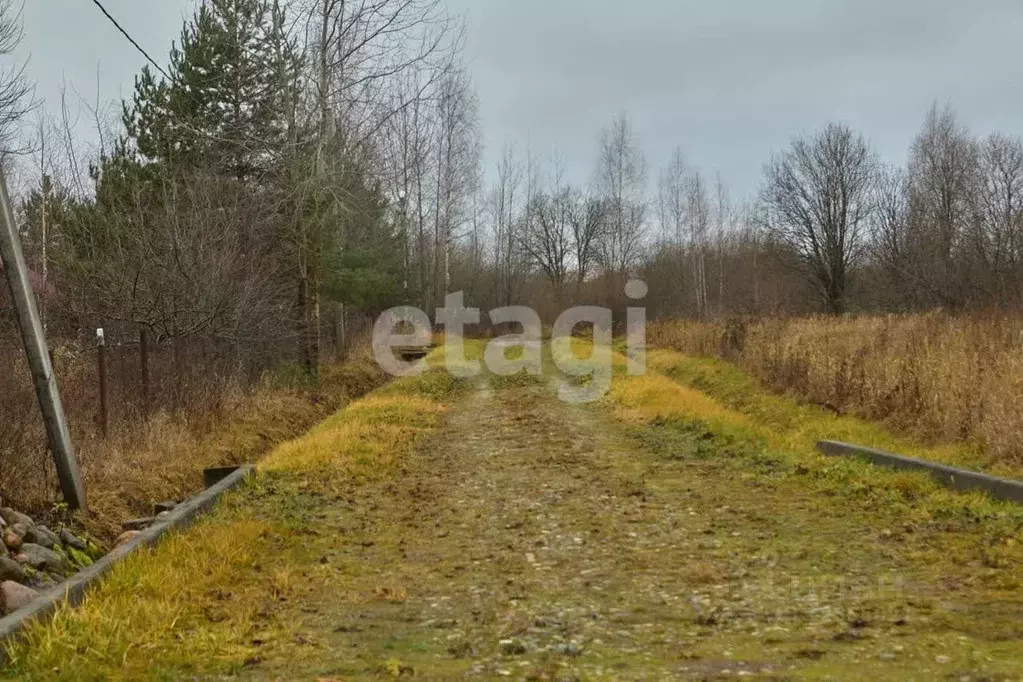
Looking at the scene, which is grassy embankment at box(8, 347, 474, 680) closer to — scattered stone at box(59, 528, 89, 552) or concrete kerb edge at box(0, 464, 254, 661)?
concrete kerb edge at box(0, 464, 254, 661)

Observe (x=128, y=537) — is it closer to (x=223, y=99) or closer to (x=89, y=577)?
(x=89, y=577)

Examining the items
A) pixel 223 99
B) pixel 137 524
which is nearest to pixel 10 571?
pixel 137 524

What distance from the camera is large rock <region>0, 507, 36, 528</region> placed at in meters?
5.74

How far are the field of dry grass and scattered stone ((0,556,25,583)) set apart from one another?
7787 mm

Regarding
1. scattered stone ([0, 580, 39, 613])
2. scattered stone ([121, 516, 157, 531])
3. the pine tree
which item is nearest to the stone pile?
scattered stone ([0, 580, 39, 613])

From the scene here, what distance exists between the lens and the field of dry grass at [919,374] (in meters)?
7.99

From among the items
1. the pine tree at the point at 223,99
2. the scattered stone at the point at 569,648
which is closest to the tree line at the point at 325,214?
the pine tree at the point at 223,99

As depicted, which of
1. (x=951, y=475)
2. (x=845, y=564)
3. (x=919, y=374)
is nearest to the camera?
(x=845, y=564)

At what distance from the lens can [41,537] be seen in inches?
224

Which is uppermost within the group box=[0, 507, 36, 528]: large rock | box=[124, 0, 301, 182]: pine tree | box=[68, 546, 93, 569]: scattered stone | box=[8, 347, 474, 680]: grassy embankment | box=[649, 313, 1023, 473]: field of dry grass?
box=[124, 0, 301, 182]: pine tree

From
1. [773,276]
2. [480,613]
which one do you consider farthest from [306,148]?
[773,276]

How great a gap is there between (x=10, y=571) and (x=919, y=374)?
9959 millimetres

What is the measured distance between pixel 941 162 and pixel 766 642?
40594mm

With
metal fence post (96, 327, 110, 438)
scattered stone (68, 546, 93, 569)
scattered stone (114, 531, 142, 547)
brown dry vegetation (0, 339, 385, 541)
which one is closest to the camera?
scattered stone (114, 531, 142, 547)
